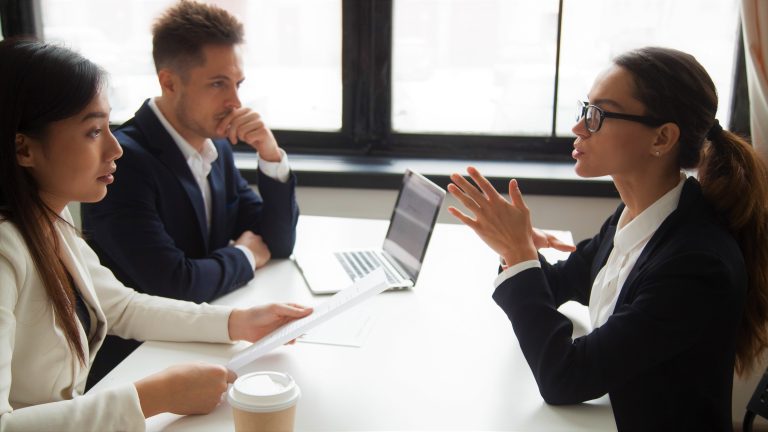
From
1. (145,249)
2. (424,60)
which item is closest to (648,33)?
(424,60)

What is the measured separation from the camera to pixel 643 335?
1123 mm

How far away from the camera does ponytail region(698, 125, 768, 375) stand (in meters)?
1.26

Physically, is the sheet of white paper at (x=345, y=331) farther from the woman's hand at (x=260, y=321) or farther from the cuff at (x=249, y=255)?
the cuff at (x=249, y=255)

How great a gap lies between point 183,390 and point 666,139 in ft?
3.05

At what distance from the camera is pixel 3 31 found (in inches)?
116

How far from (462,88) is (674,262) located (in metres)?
1.77

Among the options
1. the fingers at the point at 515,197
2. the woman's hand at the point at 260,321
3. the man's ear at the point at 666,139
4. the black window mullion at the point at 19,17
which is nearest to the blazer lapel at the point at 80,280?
the woman's hand at the point at 260,321

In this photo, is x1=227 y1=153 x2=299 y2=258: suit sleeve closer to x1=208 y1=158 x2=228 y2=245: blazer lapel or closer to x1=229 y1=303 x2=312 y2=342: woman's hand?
x1=208 y1=158 x2=228 y2=245: blazer lapel

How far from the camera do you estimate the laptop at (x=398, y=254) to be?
67.6 inches

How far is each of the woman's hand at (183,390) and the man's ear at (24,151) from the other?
1.24 ft

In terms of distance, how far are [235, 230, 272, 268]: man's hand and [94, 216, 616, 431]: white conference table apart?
58 millimetres

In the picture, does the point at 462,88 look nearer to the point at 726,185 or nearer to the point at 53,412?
the point at 726,185

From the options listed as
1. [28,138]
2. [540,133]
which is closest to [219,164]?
[28,138]

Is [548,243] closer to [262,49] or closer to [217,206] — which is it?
[217,206]
